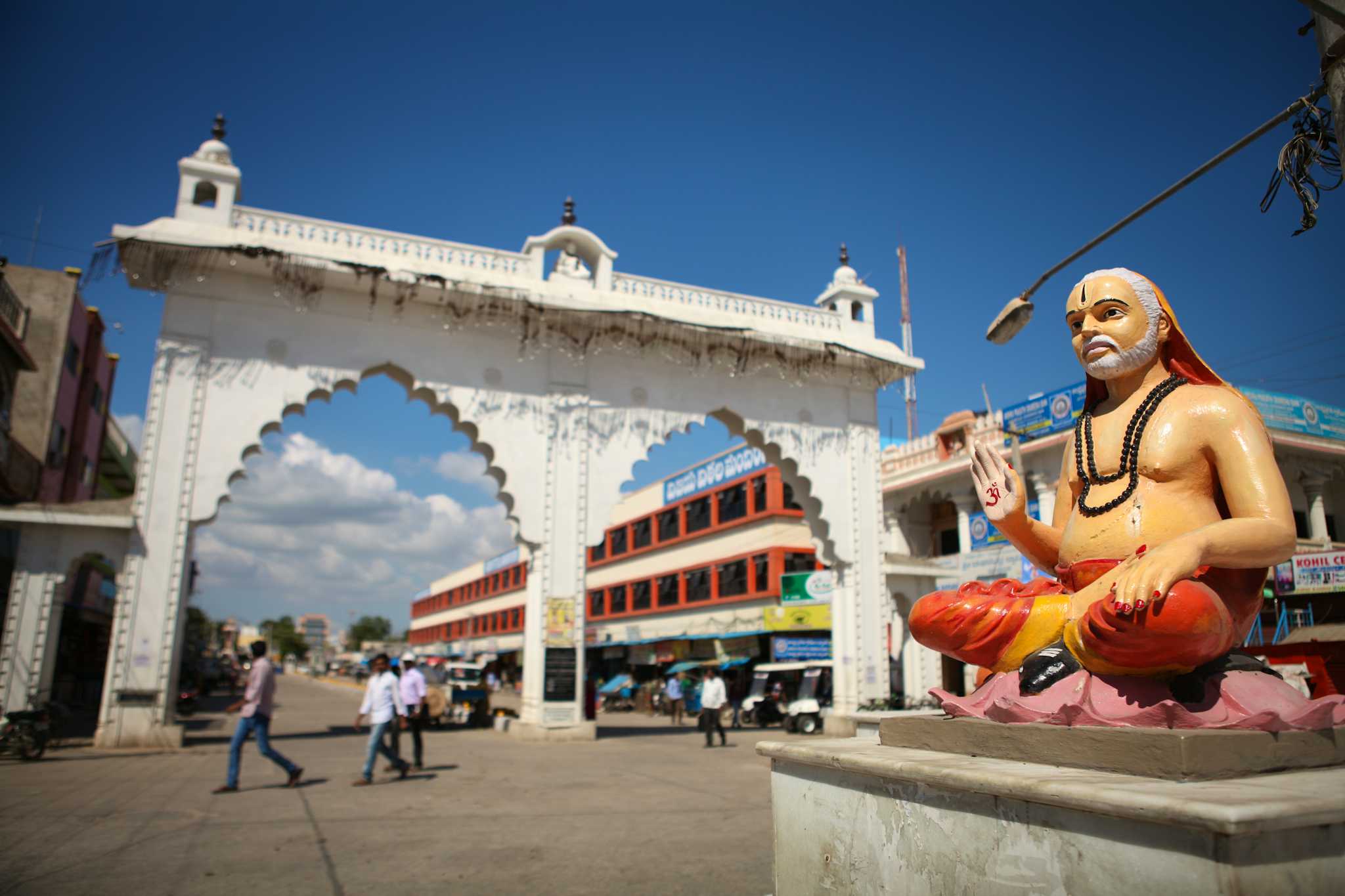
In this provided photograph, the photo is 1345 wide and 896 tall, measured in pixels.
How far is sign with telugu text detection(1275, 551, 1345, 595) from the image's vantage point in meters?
14.3

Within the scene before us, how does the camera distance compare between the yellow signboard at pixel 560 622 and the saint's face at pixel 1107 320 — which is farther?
the yellow signboard at pixel 560 622

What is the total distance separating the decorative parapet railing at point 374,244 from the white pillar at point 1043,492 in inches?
492

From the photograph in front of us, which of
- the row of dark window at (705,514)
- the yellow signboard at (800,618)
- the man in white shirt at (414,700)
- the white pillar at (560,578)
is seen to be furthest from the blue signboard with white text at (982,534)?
the man in white shirt at (414,700)

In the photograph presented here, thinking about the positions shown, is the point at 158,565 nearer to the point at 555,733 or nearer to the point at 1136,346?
the point at 555,733

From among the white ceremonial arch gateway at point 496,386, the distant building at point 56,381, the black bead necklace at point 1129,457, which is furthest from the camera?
the distant building at point 56,381

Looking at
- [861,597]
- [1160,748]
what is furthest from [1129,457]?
[861,597]

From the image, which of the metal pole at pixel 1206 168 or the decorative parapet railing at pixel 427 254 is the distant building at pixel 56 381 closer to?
the decorative parapet railing at pixel 427 254

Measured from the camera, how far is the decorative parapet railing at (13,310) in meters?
19.0

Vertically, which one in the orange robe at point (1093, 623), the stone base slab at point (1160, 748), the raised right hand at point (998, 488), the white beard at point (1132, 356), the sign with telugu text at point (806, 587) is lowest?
the stone base slab at point (1160, 748)

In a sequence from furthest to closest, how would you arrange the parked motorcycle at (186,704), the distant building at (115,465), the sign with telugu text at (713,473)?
→ the distant building at (115,465) < the sign with telugu text at (713,473) < the parked motorcycle at (186,704)

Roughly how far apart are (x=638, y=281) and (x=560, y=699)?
7.15 m

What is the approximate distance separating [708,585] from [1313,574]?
18627 mm

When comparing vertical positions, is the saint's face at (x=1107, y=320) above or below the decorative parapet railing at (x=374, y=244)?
below

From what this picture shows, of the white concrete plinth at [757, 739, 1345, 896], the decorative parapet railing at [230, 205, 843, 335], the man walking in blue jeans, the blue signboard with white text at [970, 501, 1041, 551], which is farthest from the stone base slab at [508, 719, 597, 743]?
the blue signboard with white text at [970, 501, 1041, 551]
